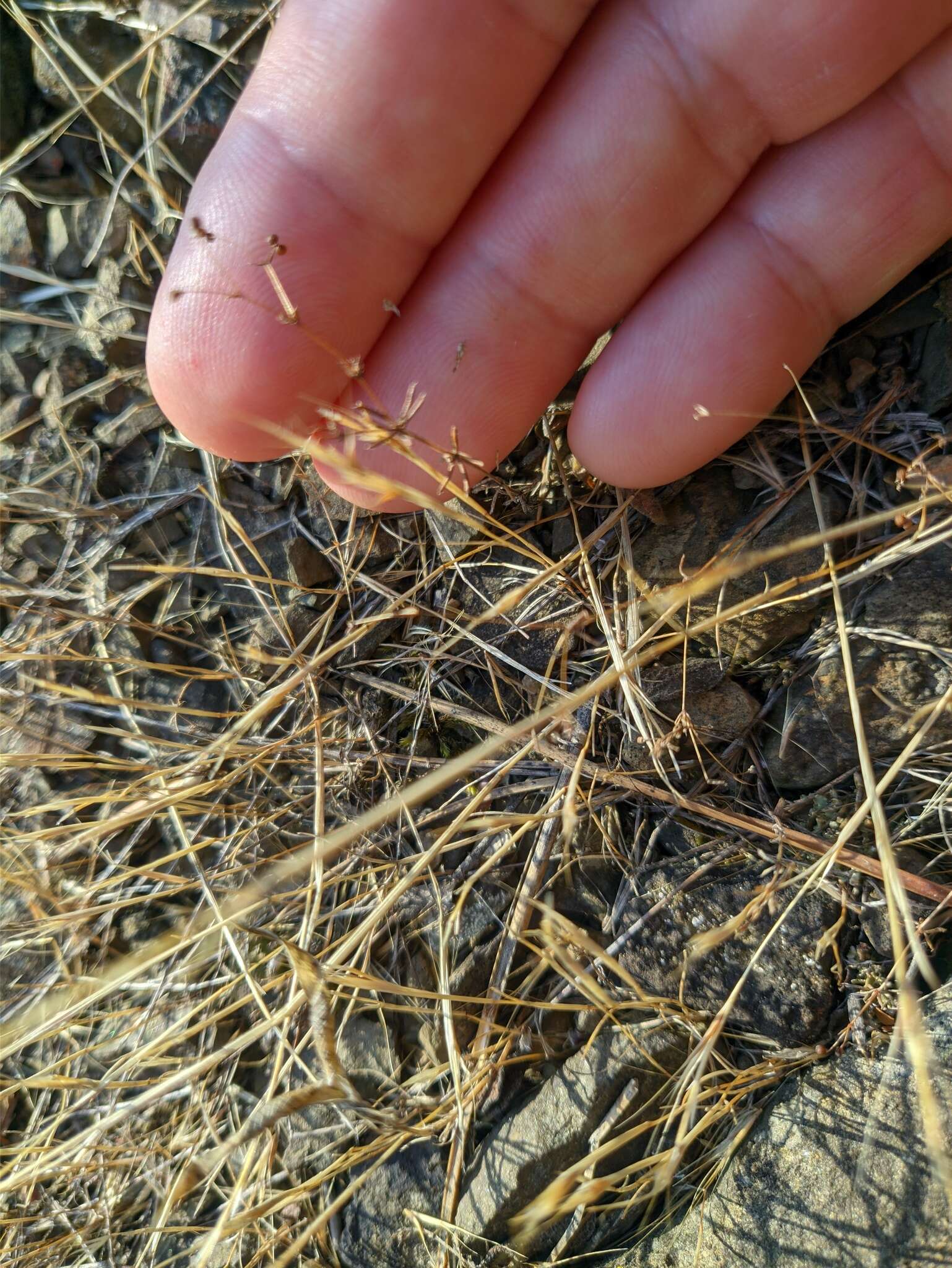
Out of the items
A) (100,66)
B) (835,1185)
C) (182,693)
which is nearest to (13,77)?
(100,66)

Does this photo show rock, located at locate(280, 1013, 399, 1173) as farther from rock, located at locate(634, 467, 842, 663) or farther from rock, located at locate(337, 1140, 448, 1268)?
rock, located at locate(634, 467, 842, 663)

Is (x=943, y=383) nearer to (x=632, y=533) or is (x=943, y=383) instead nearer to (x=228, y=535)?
(x=632, y=533)

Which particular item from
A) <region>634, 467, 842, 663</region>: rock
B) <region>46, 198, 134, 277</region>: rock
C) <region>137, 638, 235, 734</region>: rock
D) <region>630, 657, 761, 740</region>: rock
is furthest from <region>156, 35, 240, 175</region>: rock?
<region>630, 657, 761, 740</region>: rock

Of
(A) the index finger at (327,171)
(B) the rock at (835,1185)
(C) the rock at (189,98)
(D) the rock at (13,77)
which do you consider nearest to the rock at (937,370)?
(A) the index finger at (327,171)

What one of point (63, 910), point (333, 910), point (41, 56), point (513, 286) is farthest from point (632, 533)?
point (41, 56)

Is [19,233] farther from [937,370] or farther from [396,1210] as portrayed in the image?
[396,1210]

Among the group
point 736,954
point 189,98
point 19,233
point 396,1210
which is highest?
point 189,98

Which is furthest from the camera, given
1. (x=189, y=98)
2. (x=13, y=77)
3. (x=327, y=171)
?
(x=13, y=77)

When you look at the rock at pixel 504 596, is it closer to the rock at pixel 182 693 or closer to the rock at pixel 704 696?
the rock at pixel 704 696
